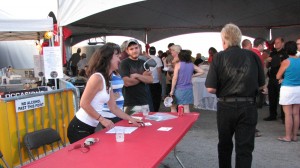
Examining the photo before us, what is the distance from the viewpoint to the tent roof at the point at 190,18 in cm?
961

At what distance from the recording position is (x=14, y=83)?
667 centimetres

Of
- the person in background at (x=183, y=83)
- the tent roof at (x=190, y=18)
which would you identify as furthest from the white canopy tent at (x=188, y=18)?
the person in background at (x=183, y=83)

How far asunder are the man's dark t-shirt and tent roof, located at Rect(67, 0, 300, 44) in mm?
5854

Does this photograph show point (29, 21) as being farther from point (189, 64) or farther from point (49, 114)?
point (189, 64)

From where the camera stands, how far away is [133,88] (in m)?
3.48

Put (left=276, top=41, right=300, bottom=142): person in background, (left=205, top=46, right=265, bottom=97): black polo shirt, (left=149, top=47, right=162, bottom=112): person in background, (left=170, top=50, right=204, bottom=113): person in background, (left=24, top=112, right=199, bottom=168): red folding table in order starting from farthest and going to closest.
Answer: (left=149, top=47, right=162, bottom=112): person in background → (left=170, top=50, right=204, bottom=113): person in background → (left=276, top=41, right=300, bottom=142): person in background → (left=205, top=46, right=265, bottom=97): black polo shirt → (left=24, top=112, right=199, bottom=168): red folding table

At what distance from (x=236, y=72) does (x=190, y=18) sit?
854 centimetres

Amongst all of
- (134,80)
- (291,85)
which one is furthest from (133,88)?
(291,85)

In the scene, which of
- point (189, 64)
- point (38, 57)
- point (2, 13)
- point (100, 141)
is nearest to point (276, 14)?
point (189, 64)

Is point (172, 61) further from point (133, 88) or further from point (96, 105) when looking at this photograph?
point (96, 105)

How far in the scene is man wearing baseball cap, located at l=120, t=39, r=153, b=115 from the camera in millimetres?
3408

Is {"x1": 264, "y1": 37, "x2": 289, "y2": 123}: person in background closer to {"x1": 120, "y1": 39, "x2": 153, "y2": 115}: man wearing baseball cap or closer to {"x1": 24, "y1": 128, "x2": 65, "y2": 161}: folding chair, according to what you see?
{"x1": 120, "y1": 39, "x2": 153, "y2": 115}: man wearing baseball cap

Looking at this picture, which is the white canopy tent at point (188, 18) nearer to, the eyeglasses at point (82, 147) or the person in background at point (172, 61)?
the person in background at point (172, 61)

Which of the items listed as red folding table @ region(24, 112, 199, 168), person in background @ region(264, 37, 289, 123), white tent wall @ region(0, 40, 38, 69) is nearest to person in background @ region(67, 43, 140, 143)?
red folding table @ region(24, 112, 199, 168)
